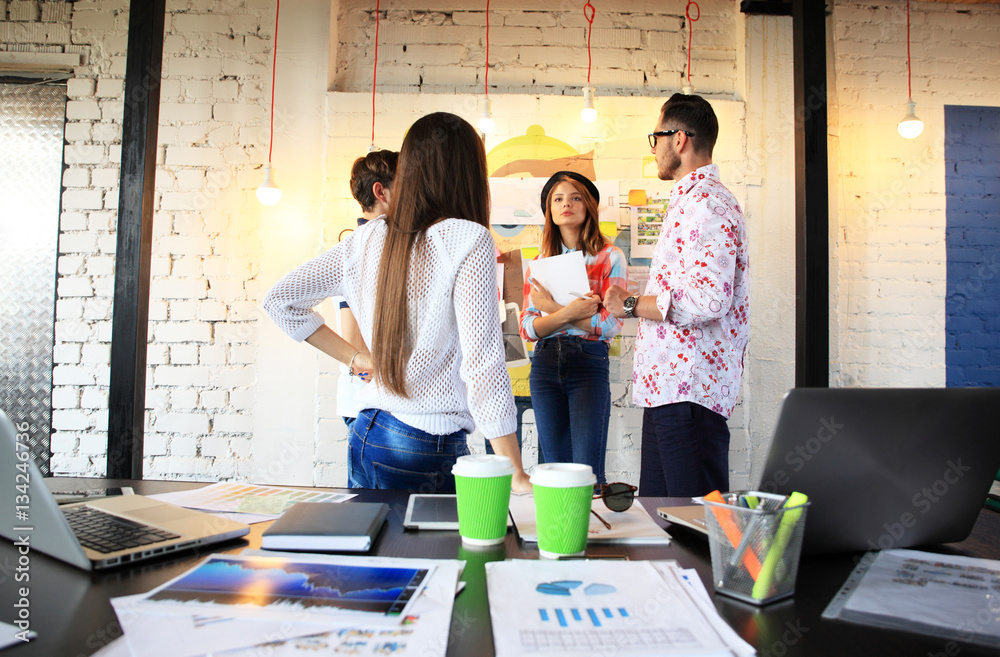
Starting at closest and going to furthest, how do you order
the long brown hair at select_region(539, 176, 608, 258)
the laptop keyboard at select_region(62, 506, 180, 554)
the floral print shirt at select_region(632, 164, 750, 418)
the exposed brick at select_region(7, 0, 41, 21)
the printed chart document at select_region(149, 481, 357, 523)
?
the laptop keyboard at select_region(62, 506, 180, 554), the printed chart document at select_region(149, 481, 357, 523), the floral print shirt at select_region(632, 164, 750, 418), the long brown hair at select_region(539, 176, 608, 258), the exposed brick at select_region(7, 0, 41, 21)

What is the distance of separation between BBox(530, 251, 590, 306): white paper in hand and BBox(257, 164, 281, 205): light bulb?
121 centimetres

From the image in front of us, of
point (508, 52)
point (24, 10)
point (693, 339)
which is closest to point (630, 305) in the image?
point (693, 339)

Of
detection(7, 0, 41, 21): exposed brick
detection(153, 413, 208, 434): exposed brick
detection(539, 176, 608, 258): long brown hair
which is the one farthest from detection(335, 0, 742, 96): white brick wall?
detection(153, 413, 208, 434): exposed brick

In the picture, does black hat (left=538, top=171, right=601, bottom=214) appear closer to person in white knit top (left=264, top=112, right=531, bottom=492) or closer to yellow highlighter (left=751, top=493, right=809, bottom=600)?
person in white knit top (left=264, top=112, right=531, bottom=492)

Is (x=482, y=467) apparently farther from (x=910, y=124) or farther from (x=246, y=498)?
(x=910, y=124)

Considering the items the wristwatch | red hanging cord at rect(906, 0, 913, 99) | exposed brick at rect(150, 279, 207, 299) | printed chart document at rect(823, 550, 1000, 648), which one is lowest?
printed chart document at rect(823, 550, 1000, 648)

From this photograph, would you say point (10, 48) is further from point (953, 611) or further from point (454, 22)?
point (953, 611)

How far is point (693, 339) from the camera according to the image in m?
1.71

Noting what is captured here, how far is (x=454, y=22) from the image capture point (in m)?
3.09

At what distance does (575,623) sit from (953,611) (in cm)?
41

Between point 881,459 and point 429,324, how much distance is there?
0.84 metres

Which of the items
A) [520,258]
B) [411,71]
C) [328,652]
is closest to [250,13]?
[411,71]

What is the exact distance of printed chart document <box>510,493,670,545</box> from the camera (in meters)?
0.84

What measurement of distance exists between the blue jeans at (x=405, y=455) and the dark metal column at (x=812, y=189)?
1.78 m
